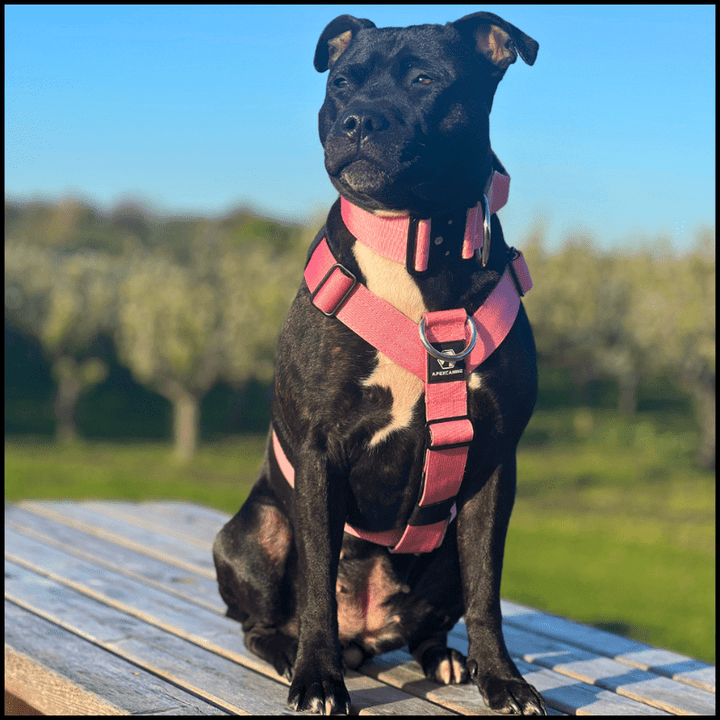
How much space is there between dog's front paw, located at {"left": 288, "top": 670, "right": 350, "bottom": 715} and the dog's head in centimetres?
135

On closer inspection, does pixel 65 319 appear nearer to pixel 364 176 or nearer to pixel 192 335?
pixel 192 335

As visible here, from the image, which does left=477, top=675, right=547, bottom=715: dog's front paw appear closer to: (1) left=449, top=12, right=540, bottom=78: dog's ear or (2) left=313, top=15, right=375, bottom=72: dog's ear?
(1) left=449, top=12, right=540, bottom=78: dog's ear

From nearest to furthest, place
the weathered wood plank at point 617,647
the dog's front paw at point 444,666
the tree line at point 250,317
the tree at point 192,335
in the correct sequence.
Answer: the dog's front paw at point 444,666, the weathered wood plank at point 617,647, the tree line at point 250,317, the tree at point 192,335

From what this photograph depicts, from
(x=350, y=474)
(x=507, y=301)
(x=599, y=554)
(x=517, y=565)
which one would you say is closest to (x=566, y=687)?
(x=350, y=474)

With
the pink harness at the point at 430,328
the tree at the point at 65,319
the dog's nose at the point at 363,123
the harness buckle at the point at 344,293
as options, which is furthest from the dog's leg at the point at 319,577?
the tree at the point at 65,319

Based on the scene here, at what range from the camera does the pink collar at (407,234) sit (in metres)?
2.40

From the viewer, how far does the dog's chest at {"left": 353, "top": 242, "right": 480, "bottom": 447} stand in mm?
2398

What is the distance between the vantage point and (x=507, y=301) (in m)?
2.50

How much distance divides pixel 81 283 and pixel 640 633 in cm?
2619

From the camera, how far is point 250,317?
26750 millimetres

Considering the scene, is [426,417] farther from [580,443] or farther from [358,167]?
[580,443]

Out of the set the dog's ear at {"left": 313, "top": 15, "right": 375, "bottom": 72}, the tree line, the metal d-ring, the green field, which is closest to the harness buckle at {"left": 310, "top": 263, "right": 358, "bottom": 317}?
the metal d-ring

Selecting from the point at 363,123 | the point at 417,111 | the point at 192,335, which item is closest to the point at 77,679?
the point at 363,123

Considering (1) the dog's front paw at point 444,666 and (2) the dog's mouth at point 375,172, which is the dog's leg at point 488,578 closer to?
(1) the dog's front paw at point 444,666
